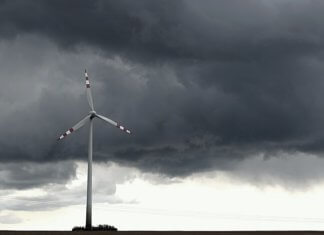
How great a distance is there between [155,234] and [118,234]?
8.34m

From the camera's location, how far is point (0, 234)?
184 metres

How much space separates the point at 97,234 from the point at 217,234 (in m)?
29.3

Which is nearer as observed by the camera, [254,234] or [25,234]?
[25,234]

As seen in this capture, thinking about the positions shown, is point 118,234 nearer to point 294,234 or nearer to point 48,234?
point 48,234

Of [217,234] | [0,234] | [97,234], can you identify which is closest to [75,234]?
[97,234]

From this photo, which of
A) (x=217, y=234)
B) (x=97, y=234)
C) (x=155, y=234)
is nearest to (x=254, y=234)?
(x=217, y=234)

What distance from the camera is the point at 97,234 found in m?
186

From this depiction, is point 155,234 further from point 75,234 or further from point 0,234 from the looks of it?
point 0,234

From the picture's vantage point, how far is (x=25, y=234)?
182m

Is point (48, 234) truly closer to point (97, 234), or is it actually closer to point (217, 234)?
point (97, 234)

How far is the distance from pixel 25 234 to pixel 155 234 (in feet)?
95.0

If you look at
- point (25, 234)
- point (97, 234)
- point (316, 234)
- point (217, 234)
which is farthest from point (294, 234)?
point (25, 234)

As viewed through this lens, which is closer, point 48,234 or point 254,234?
point 48,234

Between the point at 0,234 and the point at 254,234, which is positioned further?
the point at 254,234
